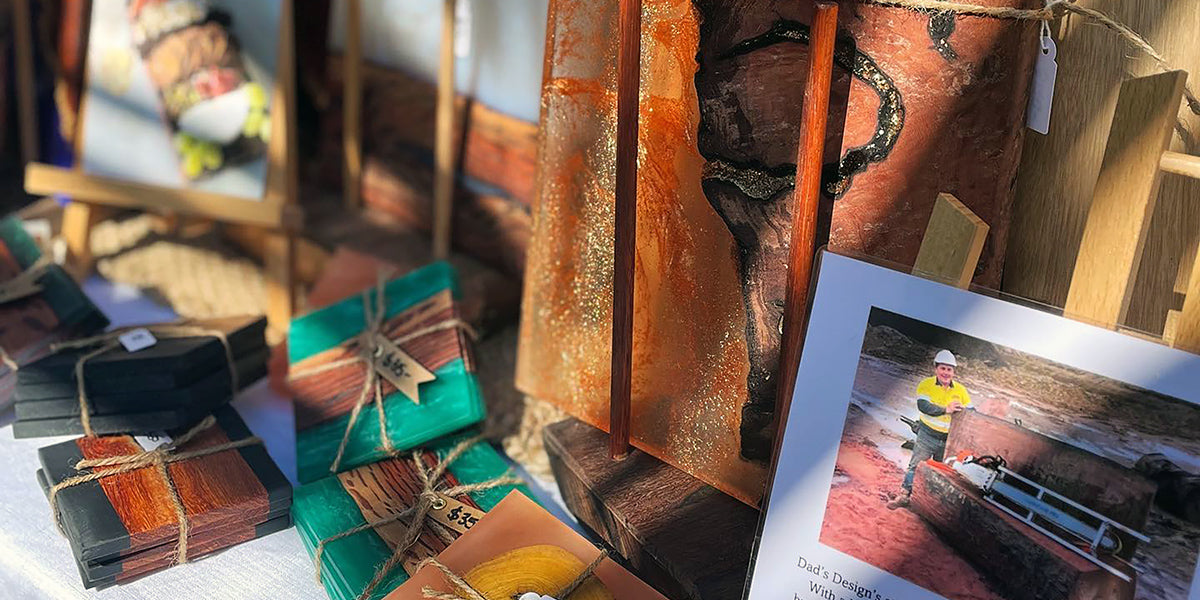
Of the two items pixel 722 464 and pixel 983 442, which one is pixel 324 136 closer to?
pixel 722 464

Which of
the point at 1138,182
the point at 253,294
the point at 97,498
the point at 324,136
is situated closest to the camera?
the point at 1138,182

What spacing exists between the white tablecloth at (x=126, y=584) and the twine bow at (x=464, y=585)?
157 millimetres

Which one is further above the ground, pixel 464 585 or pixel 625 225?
pixel 625 225

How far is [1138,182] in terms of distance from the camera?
66cm

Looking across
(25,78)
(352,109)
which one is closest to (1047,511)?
(352,109)

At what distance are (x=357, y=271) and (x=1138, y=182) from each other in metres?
0.97

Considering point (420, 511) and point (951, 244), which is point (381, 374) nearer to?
point (420, 511)

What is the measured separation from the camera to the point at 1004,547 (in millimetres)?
680

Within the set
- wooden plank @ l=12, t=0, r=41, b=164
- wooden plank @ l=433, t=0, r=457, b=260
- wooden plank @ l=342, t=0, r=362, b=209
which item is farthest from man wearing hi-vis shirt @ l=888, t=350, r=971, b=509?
wooden plank @ l=12, t=0, r=41, b=164

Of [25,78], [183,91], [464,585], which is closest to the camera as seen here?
[464,585]

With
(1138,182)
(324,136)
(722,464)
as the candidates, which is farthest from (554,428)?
(324,136)

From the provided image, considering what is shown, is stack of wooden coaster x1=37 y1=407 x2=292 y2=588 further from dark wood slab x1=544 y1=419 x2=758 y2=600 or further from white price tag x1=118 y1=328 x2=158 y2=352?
dark wood slab x1=544 y1=419 x2=758 y2=600

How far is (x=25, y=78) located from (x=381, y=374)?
0.99 m

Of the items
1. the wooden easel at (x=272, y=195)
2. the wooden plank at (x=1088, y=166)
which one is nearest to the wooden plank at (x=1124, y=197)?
the wooden plank at (x=1088, y=166)
